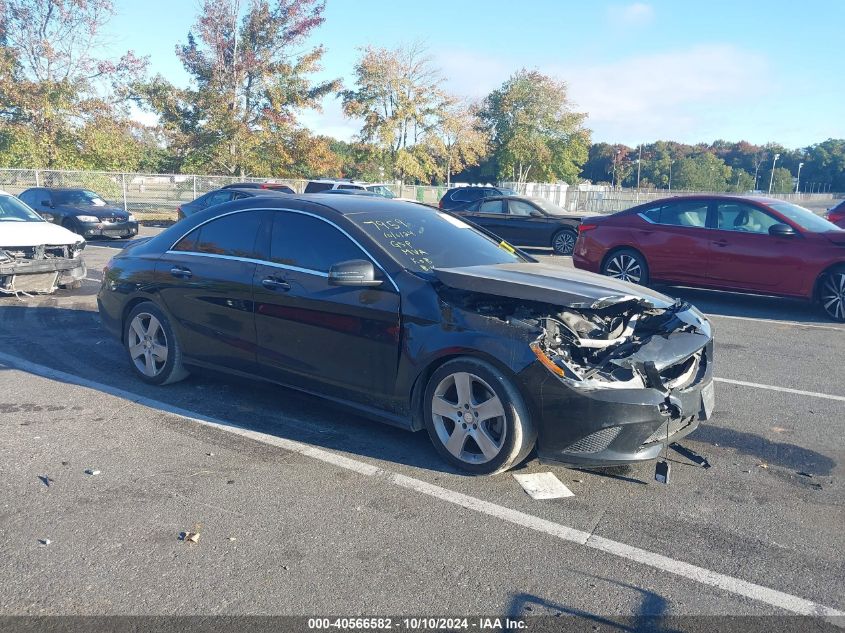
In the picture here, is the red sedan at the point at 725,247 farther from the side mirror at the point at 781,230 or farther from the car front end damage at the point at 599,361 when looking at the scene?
the car front end damage at the point at 599,361

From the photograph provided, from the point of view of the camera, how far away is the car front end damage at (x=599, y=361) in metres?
4.14

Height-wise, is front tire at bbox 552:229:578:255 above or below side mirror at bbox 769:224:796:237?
below

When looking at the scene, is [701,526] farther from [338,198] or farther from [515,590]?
[338,198]

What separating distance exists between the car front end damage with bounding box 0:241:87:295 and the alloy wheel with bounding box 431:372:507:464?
7.41m

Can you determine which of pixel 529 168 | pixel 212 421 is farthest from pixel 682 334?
pixel 529 168

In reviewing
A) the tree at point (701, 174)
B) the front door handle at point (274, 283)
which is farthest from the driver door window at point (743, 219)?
the tree at point (701, 174)

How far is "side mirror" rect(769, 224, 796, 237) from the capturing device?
998 cm

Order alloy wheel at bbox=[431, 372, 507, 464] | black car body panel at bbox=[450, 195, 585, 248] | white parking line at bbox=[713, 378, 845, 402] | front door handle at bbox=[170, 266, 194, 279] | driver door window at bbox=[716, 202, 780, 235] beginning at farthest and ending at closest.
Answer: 1. black car body panel at bbox=[450, 195, 585, 248]
2. driver door window at bbox=[716, 202, 780, 235]
3. white parking line at bbox=[713, 378, 845, 402]
4. front door handle at bbox=[170, 266, 194, 279]
5. alloy wheel at bbox=[431, 372, 507, 464]

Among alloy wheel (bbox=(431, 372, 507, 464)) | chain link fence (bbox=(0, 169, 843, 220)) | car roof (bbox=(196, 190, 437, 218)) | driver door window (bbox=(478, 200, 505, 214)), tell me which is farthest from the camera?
chain link fence (bbox=(0, 169, 843, 220))

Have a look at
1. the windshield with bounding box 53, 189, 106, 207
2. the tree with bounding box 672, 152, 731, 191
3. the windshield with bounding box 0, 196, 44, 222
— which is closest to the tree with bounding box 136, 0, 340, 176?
the windshield with bounding box 53, 189, 106, 207

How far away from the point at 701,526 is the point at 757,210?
7.70 m

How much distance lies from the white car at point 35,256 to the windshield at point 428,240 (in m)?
6.28

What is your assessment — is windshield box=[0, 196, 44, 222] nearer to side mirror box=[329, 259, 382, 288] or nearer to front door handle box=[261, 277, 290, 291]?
front door handle box=[261, 277, 290, 291]

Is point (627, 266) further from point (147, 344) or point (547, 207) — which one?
point (547, 207)
